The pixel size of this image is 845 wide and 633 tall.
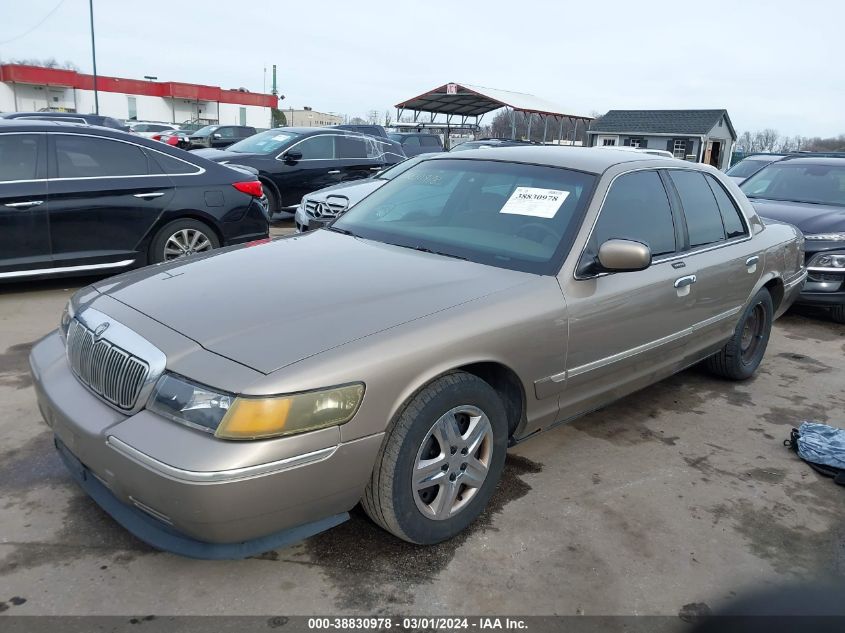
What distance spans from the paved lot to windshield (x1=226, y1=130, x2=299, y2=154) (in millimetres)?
7061

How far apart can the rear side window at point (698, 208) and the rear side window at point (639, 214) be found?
0.71 feet

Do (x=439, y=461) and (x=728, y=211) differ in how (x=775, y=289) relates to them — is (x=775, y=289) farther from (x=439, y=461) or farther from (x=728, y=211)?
(x=439, y=461)

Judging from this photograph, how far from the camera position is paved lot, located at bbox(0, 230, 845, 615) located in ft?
7.88

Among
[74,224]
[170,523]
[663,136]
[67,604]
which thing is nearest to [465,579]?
[170,523]

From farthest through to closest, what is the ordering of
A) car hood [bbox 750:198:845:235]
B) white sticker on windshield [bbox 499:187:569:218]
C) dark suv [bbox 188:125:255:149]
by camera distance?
dark suv [bbox 188:125:255:149] → car hood [bbox 750:198:845:235] → white sticker on windshield [bbox 499:187:569:218]

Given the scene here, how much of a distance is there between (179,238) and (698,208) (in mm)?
4640

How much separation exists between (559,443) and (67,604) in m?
2.50

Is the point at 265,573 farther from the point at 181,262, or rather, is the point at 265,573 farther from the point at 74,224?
the point at 74,224

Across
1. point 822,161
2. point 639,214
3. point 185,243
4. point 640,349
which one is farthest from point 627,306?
point 822,161

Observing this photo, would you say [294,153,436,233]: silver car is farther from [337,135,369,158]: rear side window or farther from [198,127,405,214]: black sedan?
[337,135,369,158]: rear side window

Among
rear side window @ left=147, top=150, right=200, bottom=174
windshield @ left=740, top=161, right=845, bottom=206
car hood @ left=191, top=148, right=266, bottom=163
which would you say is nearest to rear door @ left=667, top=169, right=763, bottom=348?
windshield @ left=740, top=161, right=845, bottom=206

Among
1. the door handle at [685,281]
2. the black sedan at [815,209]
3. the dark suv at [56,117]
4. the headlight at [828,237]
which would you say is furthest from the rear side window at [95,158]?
the headlight at [828,237]

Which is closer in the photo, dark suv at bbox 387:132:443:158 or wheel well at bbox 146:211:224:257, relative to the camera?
wheel well at bbox 146:211:224:257

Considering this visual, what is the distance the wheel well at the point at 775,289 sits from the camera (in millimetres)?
4910
